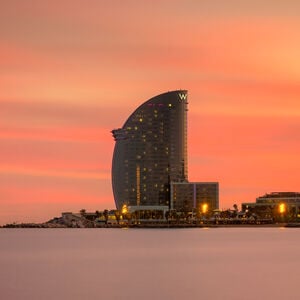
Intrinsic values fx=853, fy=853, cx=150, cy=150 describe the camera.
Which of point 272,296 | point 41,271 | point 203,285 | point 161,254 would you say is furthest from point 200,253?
point 272,296

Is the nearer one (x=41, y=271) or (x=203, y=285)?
(x=203, y=285)

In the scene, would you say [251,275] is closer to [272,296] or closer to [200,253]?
[272,296]

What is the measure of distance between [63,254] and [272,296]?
6691 cm

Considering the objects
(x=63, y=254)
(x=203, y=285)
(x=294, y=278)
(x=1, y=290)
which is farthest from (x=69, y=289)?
(x=63, y=254)

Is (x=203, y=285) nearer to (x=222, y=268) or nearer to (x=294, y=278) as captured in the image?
(x=294, y=278)

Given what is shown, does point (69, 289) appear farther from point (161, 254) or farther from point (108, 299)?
point (161, 254)

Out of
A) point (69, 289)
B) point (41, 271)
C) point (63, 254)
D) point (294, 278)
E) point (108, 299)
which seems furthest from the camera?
point (63, 254)

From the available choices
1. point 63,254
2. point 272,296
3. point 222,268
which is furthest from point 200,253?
point 272,296

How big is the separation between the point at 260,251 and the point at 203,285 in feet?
202

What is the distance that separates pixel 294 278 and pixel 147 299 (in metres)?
23.8

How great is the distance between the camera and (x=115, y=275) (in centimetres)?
9319

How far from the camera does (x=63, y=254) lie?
13450 centimetres

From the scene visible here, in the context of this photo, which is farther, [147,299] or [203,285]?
[203,285]

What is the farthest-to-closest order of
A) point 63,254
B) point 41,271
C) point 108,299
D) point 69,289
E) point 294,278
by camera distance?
point 63,254 → point 41,271 → point 294,278 → point 69,289 → point 108,299
